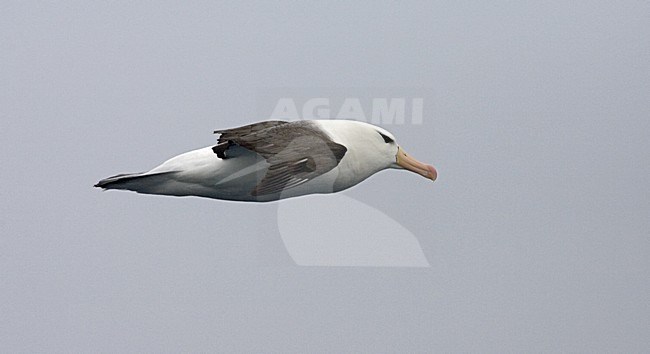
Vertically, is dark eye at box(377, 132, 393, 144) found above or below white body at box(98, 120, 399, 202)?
above

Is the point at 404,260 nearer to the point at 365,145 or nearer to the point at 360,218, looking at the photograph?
the point at 360,218

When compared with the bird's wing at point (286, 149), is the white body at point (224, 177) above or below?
below

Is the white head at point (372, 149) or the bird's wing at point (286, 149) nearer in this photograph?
the bird's wing at point (286, 149)

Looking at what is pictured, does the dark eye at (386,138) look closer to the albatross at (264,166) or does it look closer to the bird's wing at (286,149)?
the albatross at (264,166)

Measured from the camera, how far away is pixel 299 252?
2631mm

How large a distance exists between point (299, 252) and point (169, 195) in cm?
36

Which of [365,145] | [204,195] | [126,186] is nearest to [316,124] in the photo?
[365,145]

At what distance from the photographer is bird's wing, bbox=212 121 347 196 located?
2.31 metres

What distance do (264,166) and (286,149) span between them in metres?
0.06

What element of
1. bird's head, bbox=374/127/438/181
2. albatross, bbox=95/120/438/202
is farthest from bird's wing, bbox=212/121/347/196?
bird's head, bbox=374/127/438/181

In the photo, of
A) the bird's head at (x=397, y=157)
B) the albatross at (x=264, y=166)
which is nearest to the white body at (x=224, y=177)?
the albatross at (x=264, y=166)

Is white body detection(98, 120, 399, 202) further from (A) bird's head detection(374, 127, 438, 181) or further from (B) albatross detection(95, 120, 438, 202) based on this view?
(A) bird's head detection(374, 127, 438, 181)

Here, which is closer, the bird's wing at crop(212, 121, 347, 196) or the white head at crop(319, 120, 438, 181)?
the bird's wing at crop(212, 121, 347, 196)

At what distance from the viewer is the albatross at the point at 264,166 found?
233 centimetres
